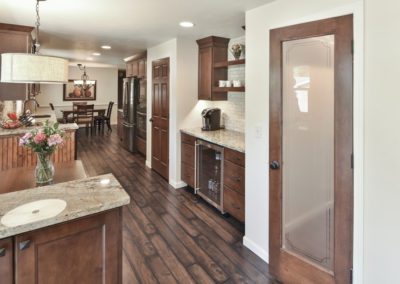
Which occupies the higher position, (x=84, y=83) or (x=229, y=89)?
(x=84, y=83)

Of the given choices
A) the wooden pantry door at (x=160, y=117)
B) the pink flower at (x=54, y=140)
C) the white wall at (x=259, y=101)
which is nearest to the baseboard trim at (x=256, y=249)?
the white wall at (x=259, y=101)

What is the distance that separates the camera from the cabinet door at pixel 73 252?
3.77 feet

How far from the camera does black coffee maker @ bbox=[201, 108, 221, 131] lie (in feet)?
12.8

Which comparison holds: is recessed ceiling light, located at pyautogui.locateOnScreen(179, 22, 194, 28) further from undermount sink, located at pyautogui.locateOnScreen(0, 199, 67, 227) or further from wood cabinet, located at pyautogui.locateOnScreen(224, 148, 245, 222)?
undermount sink, located at pyautogui.locateOnScreen(0, 199, 67, 227)

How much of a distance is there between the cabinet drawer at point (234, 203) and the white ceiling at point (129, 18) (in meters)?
1.91

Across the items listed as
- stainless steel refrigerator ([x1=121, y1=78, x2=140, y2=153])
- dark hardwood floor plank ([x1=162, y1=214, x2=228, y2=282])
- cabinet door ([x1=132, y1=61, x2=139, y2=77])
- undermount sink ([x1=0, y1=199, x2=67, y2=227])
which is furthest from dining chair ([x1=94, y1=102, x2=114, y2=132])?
undermount sink ([x1=0, y1=199, x2=67, y2=227])

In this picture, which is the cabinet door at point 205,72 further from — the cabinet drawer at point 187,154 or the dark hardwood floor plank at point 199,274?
the dark hardwood floor plank at point 199,274

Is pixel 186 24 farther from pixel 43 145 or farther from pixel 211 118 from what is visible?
pixel 43 145

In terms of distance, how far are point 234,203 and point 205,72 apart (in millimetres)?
2037

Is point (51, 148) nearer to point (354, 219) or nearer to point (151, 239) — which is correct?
point (151, 239)

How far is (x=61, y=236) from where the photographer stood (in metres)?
1.23

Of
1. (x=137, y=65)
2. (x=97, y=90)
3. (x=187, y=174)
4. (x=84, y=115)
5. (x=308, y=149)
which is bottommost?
(x=187, y=174)

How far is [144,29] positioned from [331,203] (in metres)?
2.99

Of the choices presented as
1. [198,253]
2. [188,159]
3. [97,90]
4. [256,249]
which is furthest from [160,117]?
[97,90]
